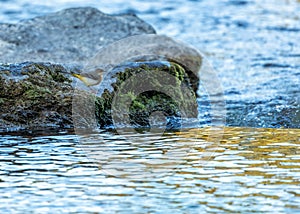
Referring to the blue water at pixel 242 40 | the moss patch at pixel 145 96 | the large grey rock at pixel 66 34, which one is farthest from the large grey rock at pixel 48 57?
the blue water at pixel 242 40

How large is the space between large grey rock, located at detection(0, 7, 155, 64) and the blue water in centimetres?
169

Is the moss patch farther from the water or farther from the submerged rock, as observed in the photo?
the water

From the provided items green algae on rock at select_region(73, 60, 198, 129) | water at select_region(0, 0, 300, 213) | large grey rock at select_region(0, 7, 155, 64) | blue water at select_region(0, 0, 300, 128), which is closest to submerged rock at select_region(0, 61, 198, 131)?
green algae on rock at select_region(73, 60, 198, 129)

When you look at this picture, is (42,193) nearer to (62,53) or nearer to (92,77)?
(92,77)

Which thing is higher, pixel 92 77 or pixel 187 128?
pixel 92 77

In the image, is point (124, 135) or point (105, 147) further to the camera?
point (124, 135)

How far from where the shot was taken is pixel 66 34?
968cm

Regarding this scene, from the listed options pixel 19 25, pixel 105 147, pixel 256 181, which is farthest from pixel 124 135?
pixel 19 25

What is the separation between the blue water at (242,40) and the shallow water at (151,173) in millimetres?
1657

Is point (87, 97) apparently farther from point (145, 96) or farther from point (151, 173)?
point (151, 173)

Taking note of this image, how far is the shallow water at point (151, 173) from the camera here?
348cm

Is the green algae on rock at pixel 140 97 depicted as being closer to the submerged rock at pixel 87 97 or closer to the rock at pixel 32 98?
the submerged rock at pixel 87 97

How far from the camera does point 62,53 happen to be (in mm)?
9016

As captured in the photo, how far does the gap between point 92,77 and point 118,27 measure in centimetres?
412
